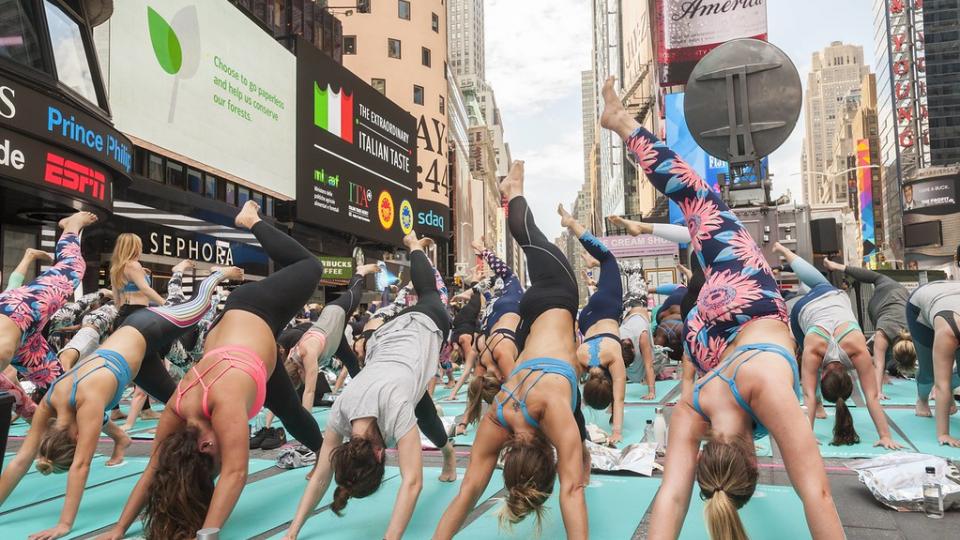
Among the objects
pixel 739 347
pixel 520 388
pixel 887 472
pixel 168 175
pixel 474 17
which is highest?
pixel 474 17

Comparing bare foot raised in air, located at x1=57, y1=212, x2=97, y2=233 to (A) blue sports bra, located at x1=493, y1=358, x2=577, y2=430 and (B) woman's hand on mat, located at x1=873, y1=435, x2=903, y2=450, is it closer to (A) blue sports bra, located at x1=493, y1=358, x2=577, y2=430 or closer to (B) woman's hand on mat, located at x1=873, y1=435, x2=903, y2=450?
(A) blue sports bra, located at x1=493, y1=358, x2=577, y2=430

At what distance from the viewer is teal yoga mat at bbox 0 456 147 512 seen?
5.08 m

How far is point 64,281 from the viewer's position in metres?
5.64

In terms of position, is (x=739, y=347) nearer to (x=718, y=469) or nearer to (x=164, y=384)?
(x=718, y=469)

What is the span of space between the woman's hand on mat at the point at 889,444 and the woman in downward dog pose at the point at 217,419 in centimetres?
550

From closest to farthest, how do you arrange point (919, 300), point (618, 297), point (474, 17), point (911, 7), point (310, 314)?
point (919, 300)
point (618, 297)
point (310, 314)
point (911, 7)
point (474, 17)

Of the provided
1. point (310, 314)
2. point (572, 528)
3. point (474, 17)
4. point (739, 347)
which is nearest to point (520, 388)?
point (572, 528)

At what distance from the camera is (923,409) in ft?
25.6

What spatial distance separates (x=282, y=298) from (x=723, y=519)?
9.82 feet

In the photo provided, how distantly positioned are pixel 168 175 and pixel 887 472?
66.4 ft

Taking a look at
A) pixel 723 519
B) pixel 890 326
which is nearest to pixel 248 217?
pixel 723 519

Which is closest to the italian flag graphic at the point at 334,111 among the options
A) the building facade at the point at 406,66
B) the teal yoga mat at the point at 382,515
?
the building facade at the point at 406,66

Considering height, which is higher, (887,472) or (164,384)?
(164,384)

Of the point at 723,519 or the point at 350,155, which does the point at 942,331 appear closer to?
the point at 723,519
